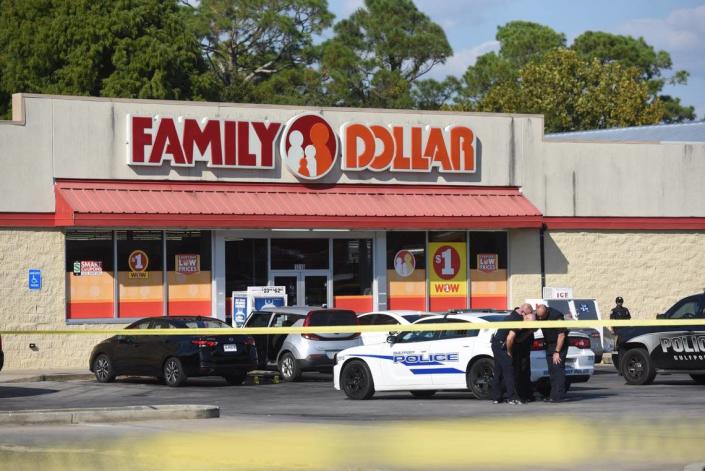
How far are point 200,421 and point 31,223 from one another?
54.4ft

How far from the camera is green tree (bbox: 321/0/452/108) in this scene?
75.1m

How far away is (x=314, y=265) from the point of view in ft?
124

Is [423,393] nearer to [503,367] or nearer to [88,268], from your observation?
[503,367]

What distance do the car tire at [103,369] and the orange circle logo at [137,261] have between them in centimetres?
564

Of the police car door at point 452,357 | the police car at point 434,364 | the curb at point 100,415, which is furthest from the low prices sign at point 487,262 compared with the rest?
the curb at point 100,415

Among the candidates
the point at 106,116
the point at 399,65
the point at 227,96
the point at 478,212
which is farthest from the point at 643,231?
the point at 399,65

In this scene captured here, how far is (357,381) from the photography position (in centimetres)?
2444

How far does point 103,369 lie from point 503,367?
36.0 ft

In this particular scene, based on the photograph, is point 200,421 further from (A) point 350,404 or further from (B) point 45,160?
(B) point 45,160

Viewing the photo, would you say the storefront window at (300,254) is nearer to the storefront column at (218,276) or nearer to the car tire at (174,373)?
the storefront column at (218,276)

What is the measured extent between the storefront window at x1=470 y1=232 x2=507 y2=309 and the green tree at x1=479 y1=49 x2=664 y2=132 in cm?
3107

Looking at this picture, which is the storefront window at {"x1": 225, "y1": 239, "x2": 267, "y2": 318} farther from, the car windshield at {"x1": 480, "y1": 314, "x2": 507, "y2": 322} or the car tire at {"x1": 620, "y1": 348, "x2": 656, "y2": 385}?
the car tire at {"x1": 620, "y1": 348, "x2": 656, "y2": 385}

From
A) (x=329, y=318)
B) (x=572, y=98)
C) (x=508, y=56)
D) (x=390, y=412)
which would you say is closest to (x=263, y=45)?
(x=572, y=98)

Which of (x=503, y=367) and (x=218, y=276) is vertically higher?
(x=218, y=276)
